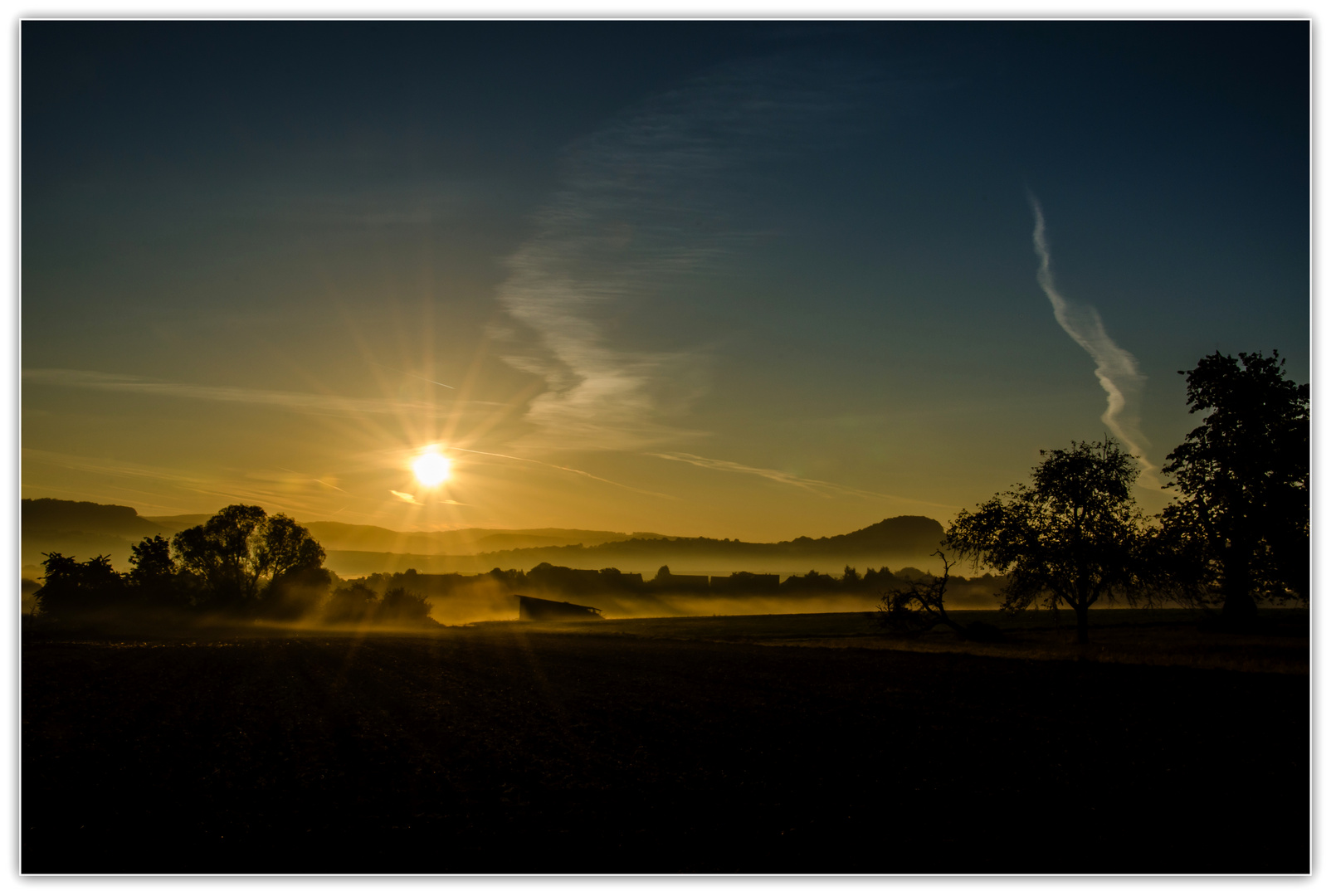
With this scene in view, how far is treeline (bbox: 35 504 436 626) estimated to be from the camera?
91938 mm

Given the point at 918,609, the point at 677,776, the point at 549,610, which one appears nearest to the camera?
the point at 677,776

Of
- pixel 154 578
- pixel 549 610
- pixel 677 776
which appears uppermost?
pixel 154 578

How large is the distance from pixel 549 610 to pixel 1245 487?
117 m

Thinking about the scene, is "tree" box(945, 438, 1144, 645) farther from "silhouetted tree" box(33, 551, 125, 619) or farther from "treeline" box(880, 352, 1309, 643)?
"silhouetted tree" box(33, 551, 125, 619)

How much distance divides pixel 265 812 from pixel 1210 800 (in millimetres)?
16726

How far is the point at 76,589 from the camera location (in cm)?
9238

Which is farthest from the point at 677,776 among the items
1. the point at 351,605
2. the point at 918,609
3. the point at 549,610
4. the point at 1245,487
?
the point at 549,610

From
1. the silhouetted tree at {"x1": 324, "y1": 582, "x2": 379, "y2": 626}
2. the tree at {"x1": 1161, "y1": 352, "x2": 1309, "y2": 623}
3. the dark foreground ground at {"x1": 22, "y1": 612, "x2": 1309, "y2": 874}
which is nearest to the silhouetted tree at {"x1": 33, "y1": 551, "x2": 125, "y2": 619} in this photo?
the silhouetted tree at {"x1": 324, "y1": 582, "x2": 379, "y2": 626}

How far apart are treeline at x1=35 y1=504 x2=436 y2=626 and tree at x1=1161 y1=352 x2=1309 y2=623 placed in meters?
97.4

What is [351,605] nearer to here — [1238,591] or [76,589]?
[76,589]

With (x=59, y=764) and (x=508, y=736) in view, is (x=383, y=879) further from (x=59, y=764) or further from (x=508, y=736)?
(x=59, y=764)

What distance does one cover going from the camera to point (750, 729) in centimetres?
2088

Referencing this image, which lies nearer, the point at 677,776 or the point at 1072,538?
the point at 677,776

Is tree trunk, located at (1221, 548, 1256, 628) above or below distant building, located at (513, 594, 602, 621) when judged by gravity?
above
